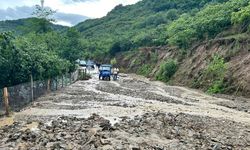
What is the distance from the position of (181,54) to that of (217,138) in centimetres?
4449

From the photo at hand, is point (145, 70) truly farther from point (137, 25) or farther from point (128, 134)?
point (128, 134)

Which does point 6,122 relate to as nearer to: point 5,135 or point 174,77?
point 5,135

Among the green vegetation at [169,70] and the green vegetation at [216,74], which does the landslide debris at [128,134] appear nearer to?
the green vegetation at [216,74]

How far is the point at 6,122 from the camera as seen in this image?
21938 millimetres

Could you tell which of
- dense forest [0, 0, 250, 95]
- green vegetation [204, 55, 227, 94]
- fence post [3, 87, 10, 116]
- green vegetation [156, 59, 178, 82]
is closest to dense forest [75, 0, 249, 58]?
dense forest [0, 0, 250, 95]

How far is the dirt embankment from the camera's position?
3820 centimetres

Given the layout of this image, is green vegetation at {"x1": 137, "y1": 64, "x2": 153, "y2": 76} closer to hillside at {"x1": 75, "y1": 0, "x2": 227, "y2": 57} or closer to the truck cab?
hillside at {"x1": 75, "y1": 0, "x2": 227, "y2": 57}

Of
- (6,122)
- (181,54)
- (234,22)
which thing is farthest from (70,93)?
(181,54)

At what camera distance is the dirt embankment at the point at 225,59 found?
3820 cm

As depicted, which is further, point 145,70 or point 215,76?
point 145,70

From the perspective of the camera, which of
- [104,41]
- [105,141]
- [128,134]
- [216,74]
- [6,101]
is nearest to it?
[105,141]

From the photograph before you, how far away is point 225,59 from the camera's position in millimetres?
45656

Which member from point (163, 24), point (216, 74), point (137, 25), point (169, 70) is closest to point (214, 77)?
point (216, 74)

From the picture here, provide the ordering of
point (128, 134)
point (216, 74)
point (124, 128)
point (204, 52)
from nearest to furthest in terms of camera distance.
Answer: point (128, 134) < point (124, 128) < point (216, 74) < point (204, 52)
